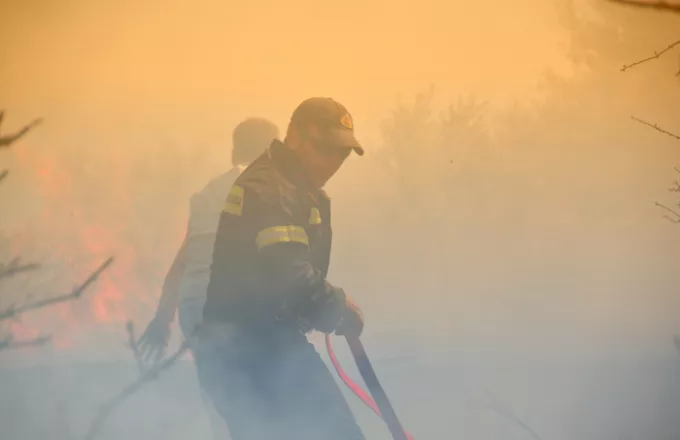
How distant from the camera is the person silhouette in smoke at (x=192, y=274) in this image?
1.44m

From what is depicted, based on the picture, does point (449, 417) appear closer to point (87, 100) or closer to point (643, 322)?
point (643, 322)

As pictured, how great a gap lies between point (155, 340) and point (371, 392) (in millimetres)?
532

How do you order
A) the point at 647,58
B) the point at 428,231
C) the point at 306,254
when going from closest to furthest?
the point at 306,254
the point at 428,231
the point at 647,58

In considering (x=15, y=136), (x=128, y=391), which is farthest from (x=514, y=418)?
(x=15, y=136)

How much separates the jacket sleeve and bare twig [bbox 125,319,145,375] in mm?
345

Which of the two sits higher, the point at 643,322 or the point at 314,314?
the point at 314,314

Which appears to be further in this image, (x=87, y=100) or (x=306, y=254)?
(x=87, y=100)

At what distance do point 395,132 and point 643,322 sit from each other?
31.8 inches

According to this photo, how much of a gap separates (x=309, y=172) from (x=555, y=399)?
0.83 meters

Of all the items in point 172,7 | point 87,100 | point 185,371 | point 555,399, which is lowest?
point 555,399

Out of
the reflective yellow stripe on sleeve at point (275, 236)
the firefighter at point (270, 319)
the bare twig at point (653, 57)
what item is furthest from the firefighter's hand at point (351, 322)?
the bare twig at point (653, 57)

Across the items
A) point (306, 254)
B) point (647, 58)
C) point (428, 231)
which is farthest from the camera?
point (647, 58)

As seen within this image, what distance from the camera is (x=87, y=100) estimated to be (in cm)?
155

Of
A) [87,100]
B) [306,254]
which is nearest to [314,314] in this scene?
[306,254]
